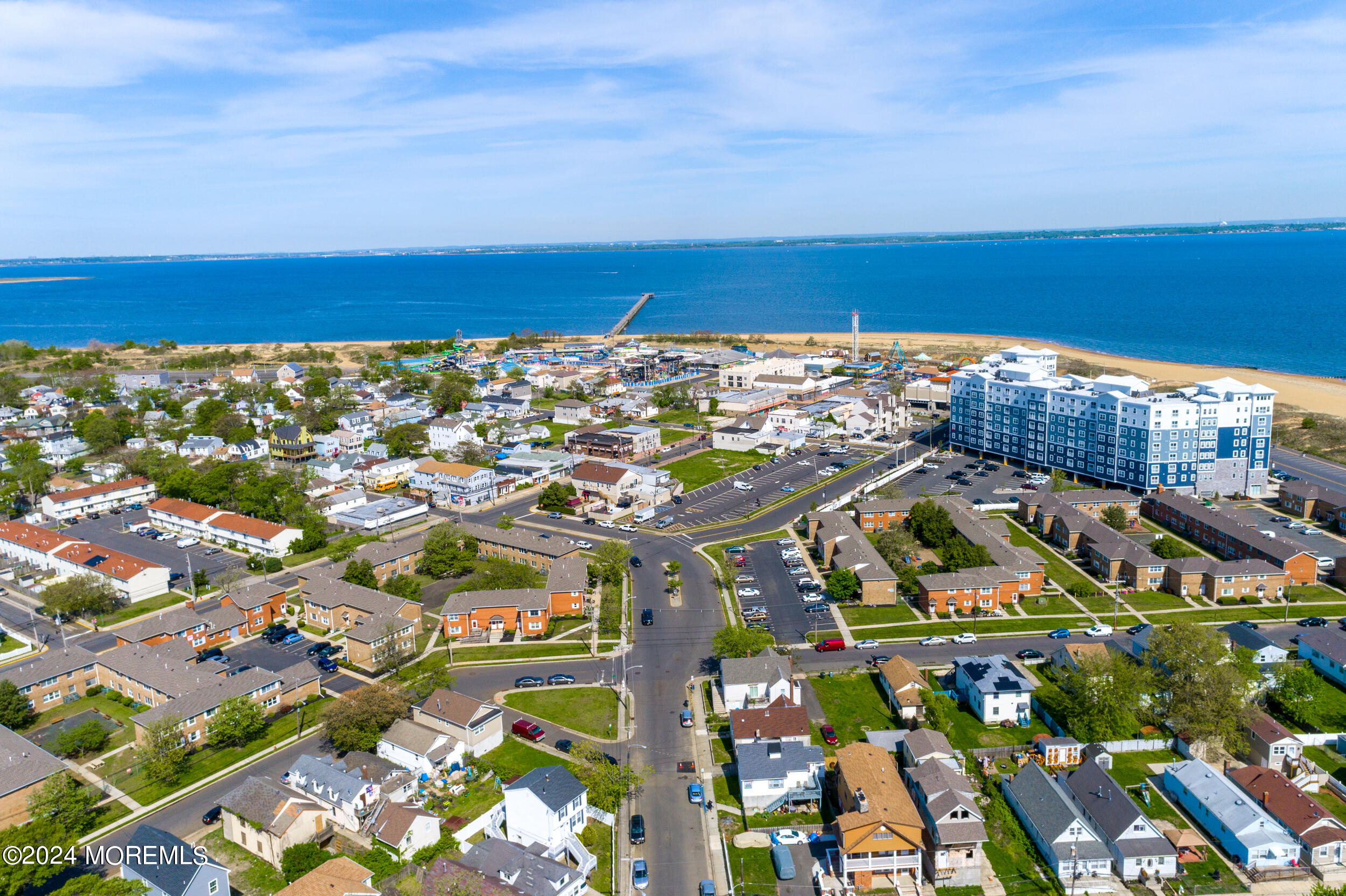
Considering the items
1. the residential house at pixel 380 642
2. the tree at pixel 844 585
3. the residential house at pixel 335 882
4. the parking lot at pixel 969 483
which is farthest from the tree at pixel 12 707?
the parking lot at pixel 969 483

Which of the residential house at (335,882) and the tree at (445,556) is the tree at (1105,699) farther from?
the tree at (445,556)

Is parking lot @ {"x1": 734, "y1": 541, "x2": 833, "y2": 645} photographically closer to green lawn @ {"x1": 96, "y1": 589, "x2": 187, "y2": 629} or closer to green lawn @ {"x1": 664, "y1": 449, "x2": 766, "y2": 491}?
green lawn @ {"x1": 664, "y1": 449, "x2": 766, "y2": 491}

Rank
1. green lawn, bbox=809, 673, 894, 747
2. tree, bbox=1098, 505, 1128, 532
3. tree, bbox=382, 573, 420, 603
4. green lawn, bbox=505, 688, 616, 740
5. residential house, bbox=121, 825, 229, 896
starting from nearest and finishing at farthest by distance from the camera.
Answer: residential house, bbox=121, 825, 229, 896 → green lawn, bbox=809, 673, 894, 747 → green lawn, bbox=505, 688, 616, 740 → tree, bbox=382, 573, 420, 603 → tree, bbox=1098, 505, 1128, 532

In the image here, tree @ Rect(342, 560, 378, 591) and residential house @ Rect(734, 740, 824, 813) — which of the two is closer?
residential house @ Rect(734, 740, 824, 813)

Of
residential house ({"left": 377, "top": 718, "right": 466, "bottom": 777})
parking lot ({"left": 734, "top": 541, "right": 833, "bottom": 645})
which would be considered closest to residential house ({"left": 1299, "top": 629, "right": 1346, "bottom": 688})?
parking lot ({"left": 734, "top": 541, "right": 833, "bottom": 645})

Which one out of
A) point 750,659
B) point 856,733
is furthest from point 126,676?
point 856,733

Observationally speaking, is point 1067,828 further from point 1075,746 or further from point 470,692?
point 470,692
